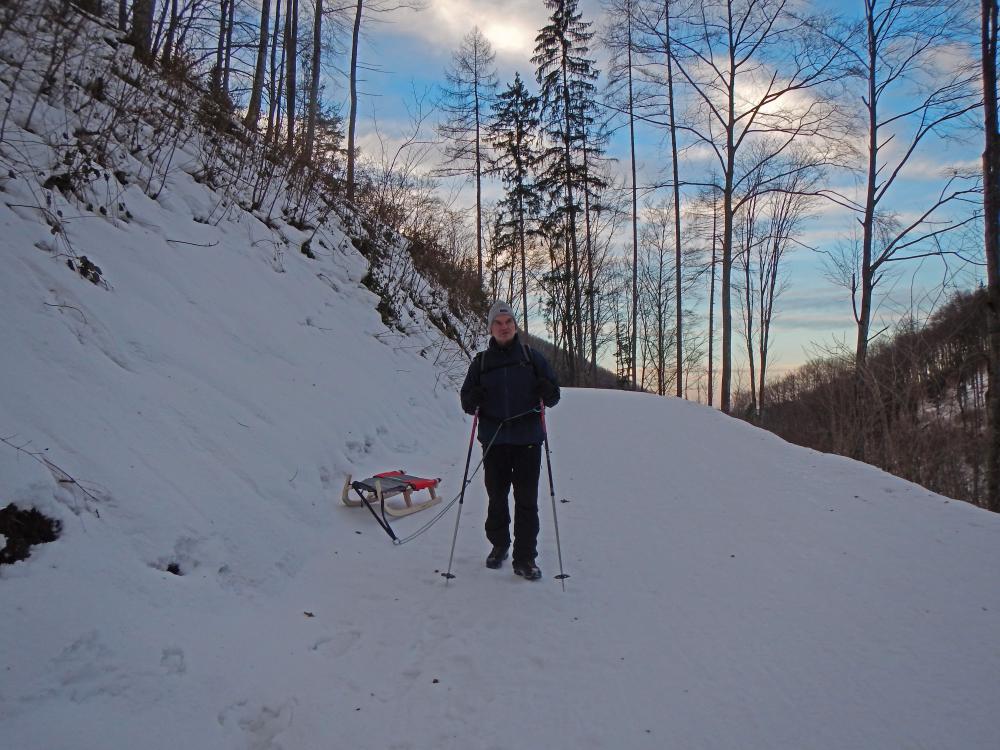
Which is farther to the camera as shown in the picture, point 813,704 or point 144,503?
point 144,503

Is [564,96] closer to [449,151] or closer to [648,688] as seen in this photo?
[449,151]

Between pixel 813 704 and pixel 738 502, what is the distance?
10.5ft

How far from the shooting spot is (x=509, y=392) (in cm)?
441

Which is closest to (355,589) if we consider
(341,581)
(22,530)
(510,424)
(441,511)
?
(341,581)

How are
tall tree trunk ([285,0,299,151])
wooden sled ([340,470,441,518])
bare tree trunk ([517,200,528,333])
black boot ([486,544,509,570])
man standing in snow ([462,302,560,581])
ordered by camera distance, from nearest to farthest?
1. man standing in snow ([462,302,560,581])
2. black boot ([486,544,509,570])
3. wooden sled ([340,470,441,518])
4. tall tree trunk ([285,0,299,151])
5. bare tree trunk ([517,200,528,333])

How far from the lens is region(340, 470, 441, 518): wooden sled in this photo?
16.8 feet

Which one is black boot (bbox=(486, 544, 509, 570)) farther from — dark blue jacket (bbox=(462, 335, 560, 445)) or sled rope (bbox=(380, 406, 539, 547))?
dark blue jacket (bbox=(462, 335, 560, 445))

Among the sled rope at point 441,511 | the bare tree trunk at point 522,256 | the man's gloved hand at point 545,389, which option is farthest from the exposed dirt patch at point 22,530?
the bare tree trunk at point 522,256

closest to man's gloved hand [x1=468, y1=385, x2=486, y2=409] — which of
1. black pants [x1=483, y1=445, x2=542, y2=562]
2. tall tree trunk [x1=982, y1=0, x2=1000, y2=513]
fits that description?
black pants [x1=483, y1=445, x2=542, y2=562]

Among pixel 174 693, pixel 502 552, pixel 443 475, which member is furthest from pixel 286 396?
pixel 174 693

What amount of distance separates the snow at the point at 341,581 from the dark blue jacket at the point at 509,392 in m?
1.10

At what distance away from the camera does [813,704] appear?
9.13 ft

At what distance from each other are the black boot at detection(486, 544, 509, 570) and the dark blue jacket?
854 millimetres

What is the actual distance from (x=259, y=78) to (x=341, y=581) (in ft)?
42.0
